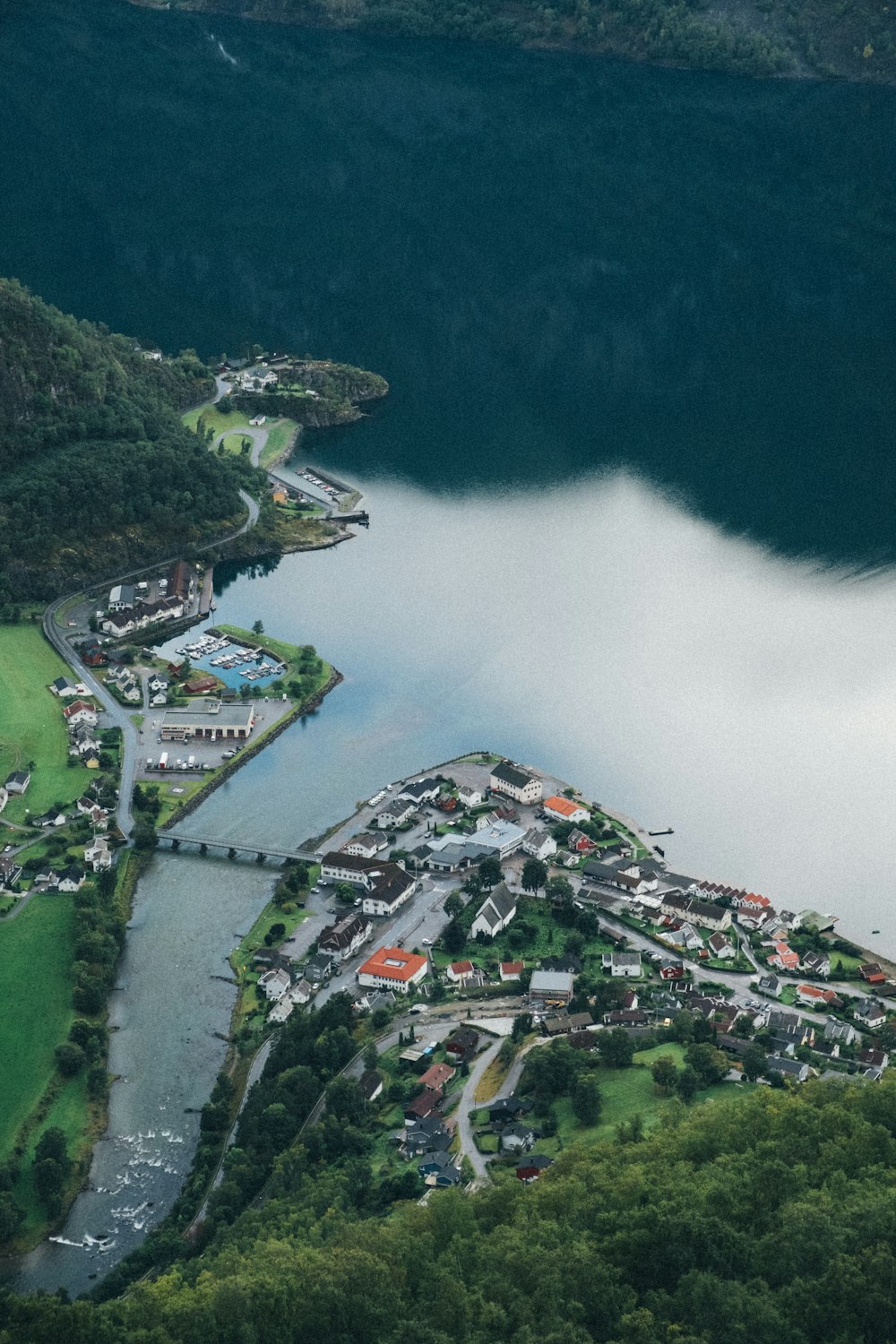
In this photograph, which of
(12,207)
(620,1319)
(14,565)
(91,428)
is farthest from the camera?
(12,207)

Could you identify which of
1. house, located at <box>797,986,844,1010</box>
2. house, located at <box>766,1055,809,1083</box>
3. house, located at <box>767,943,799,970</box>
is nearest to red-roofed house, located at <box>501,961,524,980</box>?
house, located at <box>767,943,799,970</box>

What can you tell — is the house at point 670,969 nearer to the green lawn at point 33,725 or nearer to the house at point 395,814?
the house at point 395,814

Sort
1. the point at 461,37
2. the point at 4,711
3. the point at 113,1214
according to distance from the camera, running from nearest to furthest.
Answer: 1. the point at 113,1214
2. the point at 4,711
3. the point at 461,37

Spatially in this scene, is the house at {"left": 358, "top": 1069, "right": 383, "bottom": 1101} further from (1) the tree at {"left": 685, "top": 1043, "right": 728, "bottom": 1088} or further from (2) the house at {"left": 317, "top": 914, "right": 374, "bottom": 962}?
(1) the tree at {"left": 685, "top": 1043, "right": 728, "bottom": 1088}

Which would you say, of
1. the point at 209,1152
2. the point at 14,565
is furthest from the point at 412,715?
the point at 209,1152

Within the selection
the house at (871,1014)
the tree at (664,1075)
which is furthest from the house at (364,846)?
the house at (871,1014)

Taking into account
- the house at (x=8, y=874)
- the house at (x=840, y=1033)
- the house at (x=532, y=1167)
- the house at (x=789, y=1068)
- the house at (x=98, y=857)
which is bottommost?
the house at (x=8, y=874)

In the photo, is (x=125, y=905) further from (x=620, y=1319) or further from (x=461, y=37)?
(x=461, y=37)

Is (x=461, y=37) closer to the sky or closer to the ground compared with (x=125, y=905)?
closer to the sky
